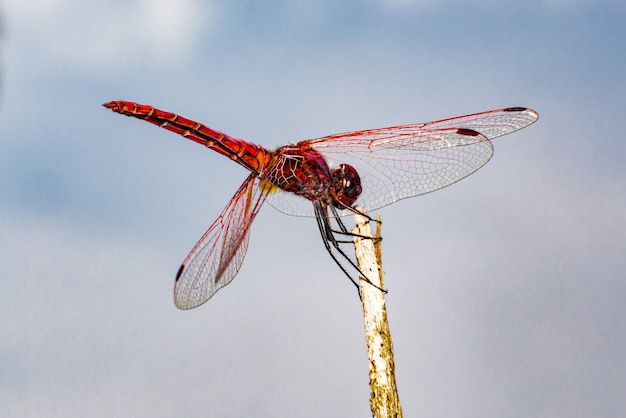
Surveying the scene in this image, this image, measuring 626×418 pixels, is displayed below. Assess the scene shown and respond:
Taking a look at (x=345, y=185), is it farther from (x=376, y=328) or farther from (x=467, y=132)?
(x=376, y=328)

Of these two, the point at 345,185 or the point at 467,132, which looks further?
the point at 345,185

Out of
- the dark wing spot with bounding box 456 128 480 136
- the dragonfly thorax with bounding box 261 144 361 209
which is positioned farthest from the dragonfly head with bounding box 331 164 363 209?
the dark wing spot with bounding box 456 128 480 136

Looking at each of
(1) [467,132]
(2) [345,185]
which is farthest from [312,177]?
(1) [467,132]

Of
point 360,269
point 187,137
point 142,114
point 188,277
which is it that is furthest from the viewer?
point 360,269

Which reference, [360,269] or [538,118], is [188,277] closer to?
[360,269]

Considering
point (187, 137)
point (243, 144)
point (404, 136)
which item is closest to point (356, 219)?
point (404, 136)

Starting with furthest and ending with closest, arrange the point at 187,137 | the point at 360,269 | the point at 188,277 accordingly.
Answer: the point at 360,269
the point at 188,277
the point at 187,137

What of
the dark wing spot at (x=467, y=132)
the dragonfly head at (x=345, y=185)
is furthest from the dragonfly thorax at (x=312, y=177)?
the dark wing spot at (x=467, y=132)
